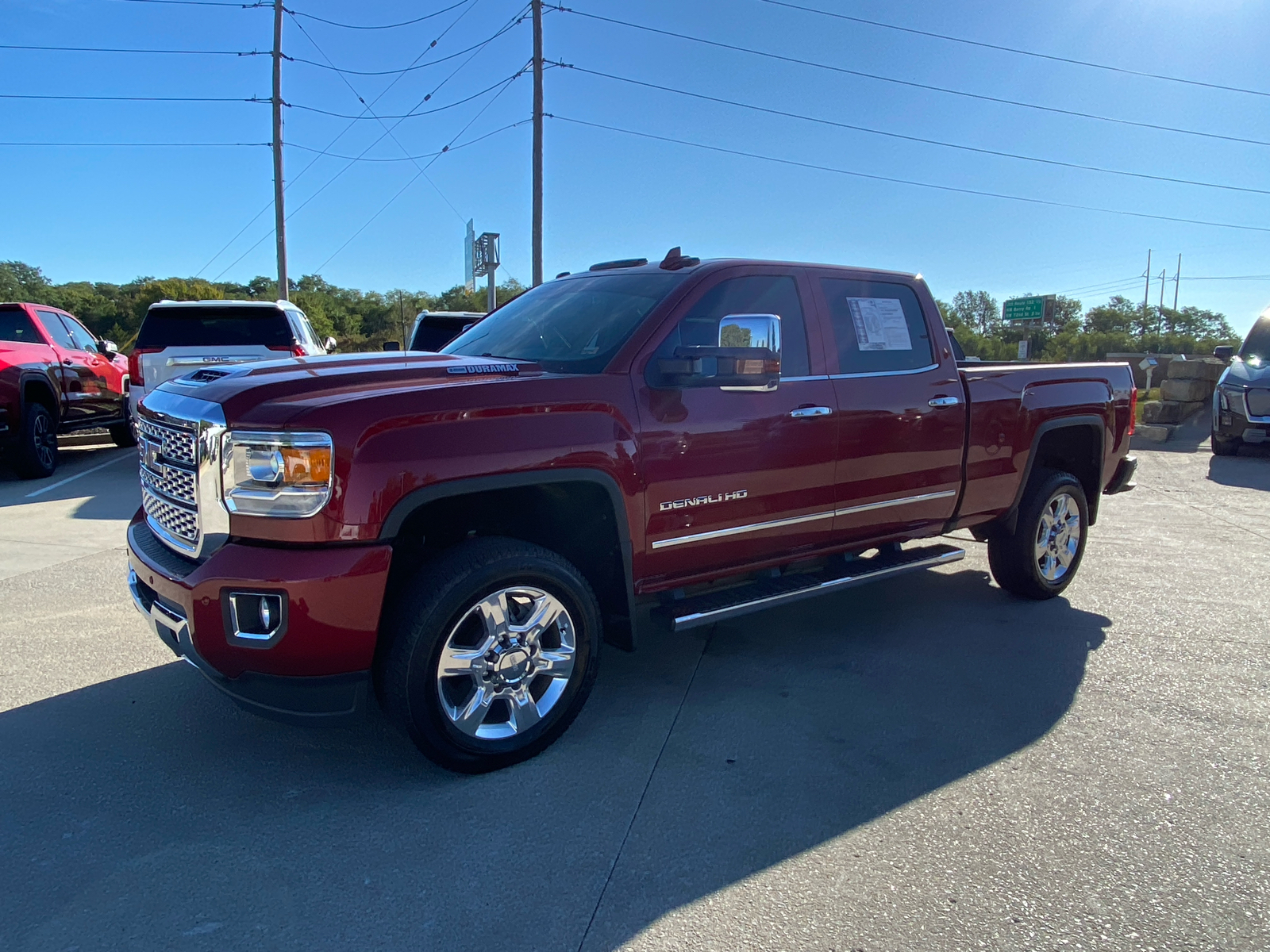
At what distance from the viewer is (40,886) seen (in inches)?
101

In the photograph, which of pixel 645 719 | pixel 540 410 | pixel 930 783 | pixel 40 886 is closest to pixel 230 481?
pixel 540 410

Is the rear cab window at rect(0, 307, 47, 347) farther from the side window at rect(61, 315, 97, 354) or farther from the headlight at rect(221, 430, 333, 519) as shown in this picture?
the headlight at rect(221, 430, 333, 519)

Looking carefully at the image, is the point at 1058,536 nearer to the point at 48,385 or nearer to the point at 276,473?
the point at 276,473

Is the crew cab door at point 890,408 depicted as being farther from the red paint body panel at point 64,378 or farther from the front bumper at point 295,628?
the red paint body panel at point 64,378

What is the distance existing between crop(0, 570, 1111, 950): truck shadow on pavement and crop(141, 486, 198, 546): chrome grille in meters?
0.86

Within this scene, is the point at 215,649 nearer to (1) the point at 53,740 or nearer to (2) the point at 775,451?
(1) the point at 53,740

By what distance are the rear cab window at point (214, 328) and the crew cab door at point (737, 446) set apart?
6.75m

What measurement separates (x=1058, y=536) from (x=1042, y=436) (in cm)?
68

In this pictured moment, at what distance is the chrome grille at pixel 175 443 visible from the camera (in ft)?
9.96

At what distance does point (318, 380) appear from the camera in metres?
3.16

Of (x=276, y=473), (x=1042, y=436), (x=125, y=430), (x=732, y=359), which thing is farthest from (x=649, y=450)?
(x=125, y=430)

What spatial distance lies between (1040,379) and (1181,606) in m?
1.72

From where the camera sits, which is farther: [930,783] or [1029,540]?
[1029,540]

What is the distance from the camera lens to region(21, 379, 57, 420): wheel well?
9328mm
